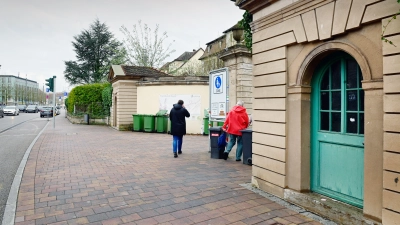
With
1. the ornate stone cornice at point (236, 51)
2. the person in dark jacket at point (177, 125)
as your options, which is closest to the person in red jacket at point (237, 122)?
the person in dark jacket at point (177, 125)

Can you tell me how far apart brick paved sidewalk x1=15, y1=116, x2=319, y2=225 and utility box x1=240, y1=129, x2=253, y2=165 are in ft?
1.02

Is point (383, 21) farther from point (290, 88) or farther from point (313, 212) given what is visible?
point (313, 212)

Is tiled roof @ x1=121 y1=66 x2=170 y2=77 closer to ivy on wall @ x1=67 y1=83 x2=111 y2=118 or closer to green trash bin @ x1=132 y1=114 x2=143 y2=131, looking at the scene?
green trash bin @ x1=132 y1=114 x2=143 y2=131

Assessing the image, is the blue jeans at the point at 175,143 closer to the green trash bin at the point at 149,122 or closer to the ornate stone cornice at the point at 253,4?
the ornate stone cornice at the point at 253,4

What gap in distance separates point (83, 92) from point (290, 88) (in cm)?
2486

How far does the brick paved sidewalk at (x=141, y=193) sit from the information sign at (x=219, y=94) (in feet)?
4.85

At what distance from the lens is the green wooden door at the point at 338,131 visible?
381 cm

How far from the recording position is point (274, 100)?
4.96m

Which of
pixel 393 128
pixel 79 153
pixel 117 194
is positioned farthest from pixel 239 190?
pixel 79 153

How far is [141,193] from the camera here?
506cm

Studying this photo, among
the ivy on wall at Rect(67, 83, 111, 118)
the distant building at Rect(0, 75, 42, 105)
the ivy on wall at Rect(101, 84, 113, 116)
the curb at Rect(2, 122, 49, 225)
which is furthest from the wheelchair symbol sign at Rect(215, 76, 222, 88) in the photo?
the distant building at Rect(0, 75, 42, 105)

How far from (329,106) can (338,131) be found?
0.40 meters

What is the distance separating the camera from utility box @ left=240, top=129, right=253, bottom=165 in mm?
7571

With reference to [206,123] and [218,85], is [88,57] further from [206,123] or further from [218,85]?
[218,85]
